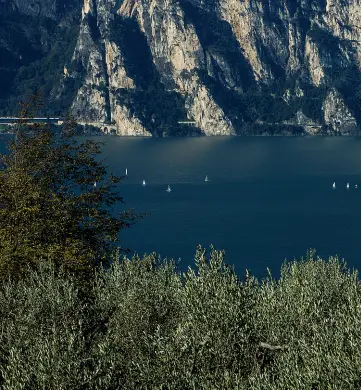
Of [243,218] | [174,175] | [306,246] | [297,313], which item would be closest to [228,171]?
[174,175]

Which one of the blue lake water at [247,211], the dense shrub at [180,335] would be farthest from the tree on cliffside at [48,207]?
the blue lake water at [247,211]

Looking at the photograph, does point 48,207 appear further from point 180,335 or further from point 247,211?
point 247,211

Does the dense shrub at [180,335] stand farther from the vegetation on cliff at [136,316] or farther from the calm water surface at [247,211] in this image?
the calm water surface at [247,211]

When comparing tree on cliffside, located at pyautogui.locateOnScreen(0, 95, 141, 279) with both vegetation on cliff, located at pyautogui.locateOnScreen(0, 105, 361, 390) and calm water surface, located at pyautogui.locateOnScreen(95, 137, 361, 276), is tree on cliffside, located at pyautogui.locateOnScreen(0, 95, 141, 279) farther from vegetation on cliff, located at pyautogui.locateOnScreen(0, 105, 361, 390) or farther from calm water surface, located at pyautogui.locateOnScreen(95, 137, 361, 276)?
calm water surface, located at pyautogui.locateOnScreen(95, 137, 361, 276)

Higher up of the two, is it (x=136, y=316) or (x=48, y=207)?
(x=48, y=207)

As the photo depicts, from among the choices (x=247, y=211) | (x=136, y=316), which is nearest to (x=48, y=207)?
(x=136, y=316)

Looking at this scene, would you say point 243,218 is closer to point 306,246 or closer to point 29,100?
point 306,246

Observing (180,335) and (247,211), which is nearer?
(180,335)
